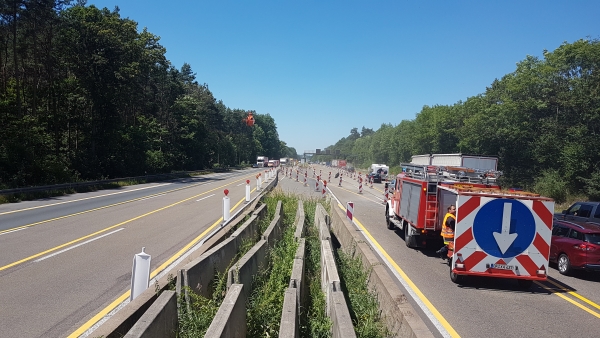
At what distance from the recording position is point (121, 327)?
4922mm

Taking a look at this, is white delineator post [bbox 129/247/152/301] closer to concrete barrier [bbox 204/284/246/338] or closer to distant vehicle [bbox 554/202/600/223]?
concrete barrier [bbox 204/284/246/338]

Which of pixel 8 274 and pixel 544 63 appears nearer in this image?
pixel 8 274

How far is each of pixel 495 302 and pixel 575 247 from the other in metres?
4.13

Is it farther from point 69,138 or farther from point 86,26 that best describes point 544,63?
point 69,138

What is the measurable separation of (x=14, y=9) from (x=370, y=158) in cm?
12250

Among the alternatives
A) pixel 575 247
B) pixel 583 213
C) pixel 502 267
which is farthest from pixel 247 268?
pixel 583 213

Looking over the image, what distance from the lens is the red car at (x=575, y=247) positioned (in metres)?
11.2

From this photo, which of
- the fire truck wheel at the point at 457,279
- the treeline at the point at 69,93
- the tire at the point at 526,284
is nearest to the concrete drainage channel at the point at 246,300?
the fire truck wheel at the point at 457,279

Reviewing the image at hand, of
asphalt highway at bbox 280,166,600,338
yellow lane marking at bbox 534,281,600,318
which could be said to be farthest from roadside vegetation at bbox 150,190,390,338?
yellow lane marking at bbox 534,281,600,318

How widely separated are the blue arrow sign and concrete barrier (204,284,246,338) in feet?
19.6

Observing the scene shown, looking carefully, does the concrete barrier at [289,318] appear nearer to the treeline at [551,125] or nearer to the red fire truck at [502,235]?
the red fire truck at [502,235]

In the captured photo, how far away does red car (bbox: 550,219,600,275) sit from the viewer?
A: 11.2 m

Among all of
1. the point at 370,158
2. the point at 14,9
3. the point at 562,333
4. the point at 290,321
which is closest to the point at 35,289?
the point at 290,321

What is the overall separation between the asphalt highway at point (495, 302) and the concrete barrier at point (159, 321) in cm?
394
